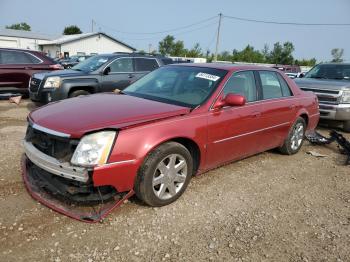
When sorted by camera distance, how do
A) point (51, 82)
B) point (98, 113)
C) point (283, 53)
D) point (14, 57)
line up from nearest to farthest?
point (98, 113), point (51, 82), point (14, 57), point (283, 53)

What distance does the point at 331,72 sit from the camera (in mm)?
8961

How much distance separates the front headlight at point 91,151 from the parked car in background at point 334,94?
6440mm

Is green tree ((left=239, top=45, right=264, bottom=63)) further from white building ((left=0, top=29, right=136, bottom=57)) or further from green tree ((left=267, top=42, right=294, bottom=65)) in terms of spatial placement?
white building ((left=0, top=29, right=136, bottom=57))

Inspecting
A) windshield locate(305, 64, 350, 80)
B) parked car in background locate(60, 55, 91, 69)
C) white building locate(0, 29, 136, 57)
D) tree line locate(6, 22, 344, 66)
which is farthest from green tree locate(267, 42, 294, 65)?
windshield locate(305, 64, 350, 80)

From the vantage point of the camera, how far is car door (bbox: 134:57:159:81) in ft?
30.9

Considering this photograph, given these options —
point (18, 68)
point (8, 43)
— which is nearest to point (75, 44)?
point (8, 43)

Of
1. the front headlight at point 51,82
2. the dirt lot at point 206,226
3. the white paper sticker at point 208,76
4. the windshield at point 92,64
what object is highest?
the white paper sticker at point 208,76

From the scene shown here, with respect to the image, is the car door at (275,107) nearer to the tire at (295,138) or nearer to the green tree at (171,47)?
the tire at (295,138)

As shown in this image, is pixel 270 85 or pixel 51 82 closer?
pixel 270 85

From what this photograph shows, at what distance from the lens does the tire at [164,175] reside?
3357mm

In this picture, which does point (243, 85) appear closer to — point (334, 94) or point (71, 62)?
point (334, 94)

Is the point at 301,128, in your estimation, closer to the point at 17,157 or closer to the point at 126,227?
the point at 126,227

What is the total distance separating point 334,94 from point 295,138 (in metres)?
2.67

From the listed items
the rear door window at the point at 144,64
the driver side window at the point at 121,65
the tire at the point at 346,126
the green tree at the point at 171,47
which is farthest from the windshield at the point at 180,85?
the green tree at the point at 171,47
